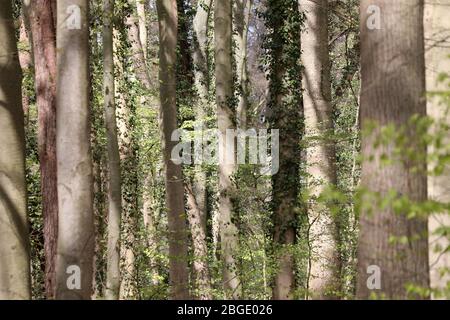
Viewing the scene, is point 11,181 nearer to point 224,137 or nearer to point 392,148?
point 392,148

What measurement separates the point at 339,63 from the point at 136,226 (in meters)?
13.7

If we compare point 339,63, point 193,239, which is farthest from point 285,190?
point 339,63

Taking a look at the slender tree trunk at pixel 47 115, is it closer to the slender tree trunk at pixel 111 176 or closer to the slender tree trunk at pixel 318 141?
the slender tree trunk at pixel 111 176

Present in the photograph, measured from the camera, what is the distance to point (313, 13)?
1716cm

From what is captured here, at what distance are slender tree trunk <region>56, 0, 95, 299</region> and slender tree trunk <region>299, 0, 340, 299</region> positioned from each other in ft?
22.8

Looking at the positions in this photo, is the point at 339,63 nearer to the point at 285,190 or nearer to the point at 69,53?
the point at 285,190

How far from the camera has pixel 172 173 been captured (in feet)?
51.7

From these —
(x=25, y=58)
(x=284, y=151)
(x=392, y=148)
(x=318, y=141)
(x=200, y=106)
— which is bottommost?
(x=392, y=148)

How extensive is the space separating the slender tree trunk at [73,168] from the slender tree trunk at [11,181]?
47.6 inches

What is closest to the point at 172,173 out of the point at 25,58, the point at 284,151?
the point at 284,151

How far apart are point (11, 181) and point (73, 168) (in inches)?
60.3

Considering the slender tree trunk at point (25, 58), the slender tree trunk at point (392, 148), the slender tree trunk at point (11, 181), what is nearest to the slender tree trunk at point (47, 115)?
the slender tree trunk at point (11, 181)

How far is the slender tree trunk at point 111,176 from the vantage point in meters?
14.5

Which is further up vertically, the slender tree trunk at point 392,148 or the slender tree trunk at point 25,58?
the slender tree trunk at point 25,58
